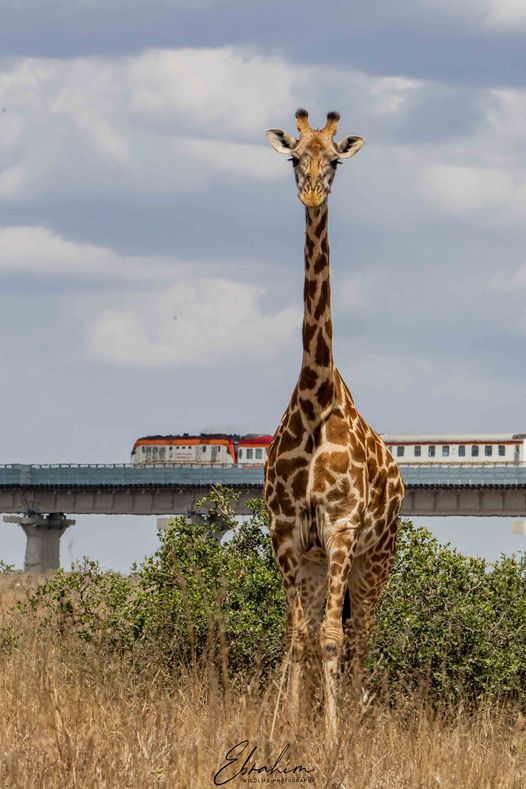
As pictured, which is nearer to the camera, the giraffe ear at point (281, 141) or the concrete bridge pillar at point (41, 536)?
the giraffe ear at point (281, 141)

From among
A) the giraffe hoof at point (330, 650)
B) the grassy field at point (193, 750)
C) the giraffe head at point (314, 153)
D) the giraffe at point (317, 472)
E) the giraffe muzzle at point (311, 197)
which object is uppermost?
the giraffe head at point (314, 153)

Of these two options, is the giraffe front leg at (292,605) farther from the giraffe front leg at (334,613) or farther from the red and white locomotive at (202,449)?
the red and white locomotive at (202,449)

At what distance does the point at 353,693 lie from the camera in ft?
34.5

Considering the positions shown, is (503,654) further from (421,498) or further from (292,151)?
(421,498)

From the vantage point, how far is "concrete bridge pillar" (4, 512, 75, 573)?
74.2m

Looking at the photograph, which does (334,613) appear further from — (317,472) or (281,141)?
(281,141)

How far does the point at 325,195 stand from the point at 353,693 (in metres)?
4.31

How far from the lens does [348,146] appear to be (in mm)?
10039

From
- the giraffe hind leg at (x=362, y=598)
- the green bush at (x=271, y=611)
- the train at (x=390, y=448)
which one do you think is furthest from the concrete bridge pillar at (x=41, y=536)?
the giraffe hind leg at (x=362, y=598)

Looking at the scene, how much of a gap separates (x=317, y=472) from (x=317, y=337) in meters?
1.22

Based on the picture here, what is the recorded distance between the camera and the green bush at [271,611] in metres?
14.7

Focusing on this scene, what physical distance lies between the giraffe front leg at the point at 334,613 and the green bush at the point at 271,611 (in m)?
4.15

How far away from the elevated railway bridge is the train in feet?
6.64

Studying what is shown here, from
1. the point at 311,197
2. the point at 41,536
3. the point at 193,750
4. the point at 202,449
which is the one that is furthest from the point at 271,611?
the point at 202,449
